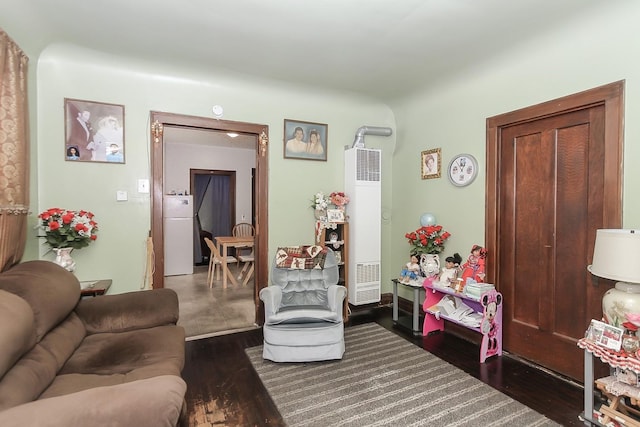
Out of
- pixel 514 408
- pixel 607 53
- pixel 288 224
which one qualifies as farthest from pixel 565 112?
pixel 288 224

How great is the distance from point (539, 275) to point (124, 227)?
147 inches

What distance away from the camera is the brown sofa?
1070 millimetres

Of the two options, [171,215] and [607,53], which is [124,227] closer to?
[171,215]

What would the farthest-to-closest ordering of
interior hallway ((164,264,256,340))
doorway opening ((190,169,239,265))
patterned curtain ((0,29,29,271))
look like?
doorway opening ((190,169,239,265))
interior hallway ((164,264,256,340))
patterned curtain ((0,29,29,271))

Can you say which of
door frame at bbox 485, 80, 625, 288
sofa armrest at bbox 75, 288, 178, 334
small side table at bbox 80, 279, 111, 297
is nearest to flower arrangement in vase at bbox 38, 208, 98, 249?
small side table at bbox 80, 279, 111, 297

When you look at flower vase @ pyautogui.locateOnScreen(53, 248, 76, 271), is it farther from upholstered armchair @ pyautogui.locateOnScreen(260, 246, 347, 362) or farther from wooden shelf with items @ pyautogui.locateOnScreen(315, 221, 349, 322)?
wooden shelf with items @ pyautogui.locateOnScreen(315, 221, 349, 322)

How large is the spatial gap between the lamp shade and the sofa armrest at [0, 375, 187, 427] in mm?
2297

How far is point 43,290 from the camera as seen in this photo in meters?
1.75

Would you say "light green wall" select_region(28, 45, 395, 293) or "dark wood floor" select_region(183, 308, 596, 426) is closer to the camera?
"dark wood floor" select_region(183, 308, 596, 426)

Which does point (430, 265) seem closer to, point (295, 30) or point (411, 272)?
point (411, 272)

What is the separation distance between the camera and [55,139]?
2742 millimetres

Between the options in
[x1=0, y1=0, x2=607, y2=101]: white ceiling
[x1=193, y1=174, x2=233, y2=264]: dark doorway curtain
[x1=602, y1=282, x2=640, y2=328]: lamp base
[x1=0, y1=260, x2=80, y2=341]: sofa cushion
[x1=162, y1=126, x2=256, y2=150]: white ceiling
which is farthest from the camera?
[x1=193, y1=174, x2=233, y2=264]: dark doorway curtain

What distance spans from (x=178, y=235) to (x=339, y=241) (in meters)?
3.65

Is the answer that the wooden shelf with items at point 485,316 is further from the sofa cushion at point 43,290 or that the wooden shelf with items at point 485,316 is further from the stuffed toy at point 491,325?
the sofa cushion at point 43,290
